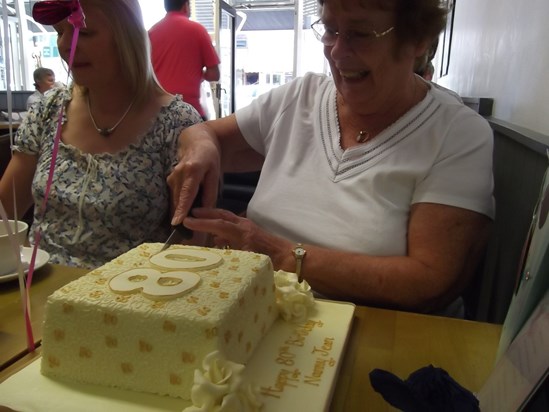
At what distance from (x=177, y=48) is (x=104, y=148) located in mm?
1877

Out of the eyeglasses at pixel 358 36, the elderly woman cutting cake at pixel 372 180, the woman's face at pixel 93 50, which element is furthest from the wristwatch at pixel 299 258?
the woman's face at pixel 93 50

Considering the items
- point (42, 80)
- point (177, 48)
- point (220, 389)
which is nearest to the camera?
point (220, 389)

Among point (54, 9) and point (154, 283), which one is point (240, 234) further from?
point (54, 9)

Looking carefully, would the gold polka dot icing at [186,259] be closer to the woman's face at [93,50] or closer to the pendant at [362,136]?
the pendant at [362,136]

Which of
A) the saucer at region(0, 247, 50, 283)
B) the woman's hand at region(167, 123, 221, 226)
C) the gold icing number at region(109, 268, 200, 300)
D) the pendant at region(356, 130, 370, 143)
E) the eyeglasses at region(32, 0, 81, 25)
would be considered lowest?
the saucer at region(0, 247, 50, 283)

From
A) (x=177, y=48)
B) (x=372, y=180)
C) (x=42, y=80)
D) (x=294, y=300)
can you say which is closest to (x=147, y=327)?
(x=294, y=300)

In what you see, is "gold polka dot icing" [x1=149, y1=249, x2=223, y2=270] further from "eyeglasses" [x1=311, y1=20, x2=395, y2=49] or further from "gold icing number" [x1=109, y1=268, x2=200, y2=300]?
"eyeglasses" [x1=311, y1=20, x2=395, y2=49]

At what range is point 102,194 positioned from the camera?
1.31 metres

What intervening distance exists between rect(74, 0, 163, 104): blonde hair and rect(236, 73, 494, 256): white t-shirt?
18.3 inches

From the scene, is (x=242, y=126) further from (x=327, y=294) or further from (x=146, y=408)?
(x=146, y=408)

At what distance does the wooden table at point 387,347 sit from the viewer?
24.4 inches

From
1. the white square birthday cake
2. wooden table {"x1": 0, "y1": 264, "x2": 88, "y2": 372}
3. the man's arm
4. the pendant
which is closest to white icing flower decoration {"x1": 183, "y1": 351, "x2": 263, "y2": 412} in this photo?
the white square birthday cake

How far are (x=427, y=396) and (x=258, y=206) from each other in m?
0.75

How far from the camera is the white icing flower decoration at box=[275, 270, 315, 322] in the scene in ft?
2.52
